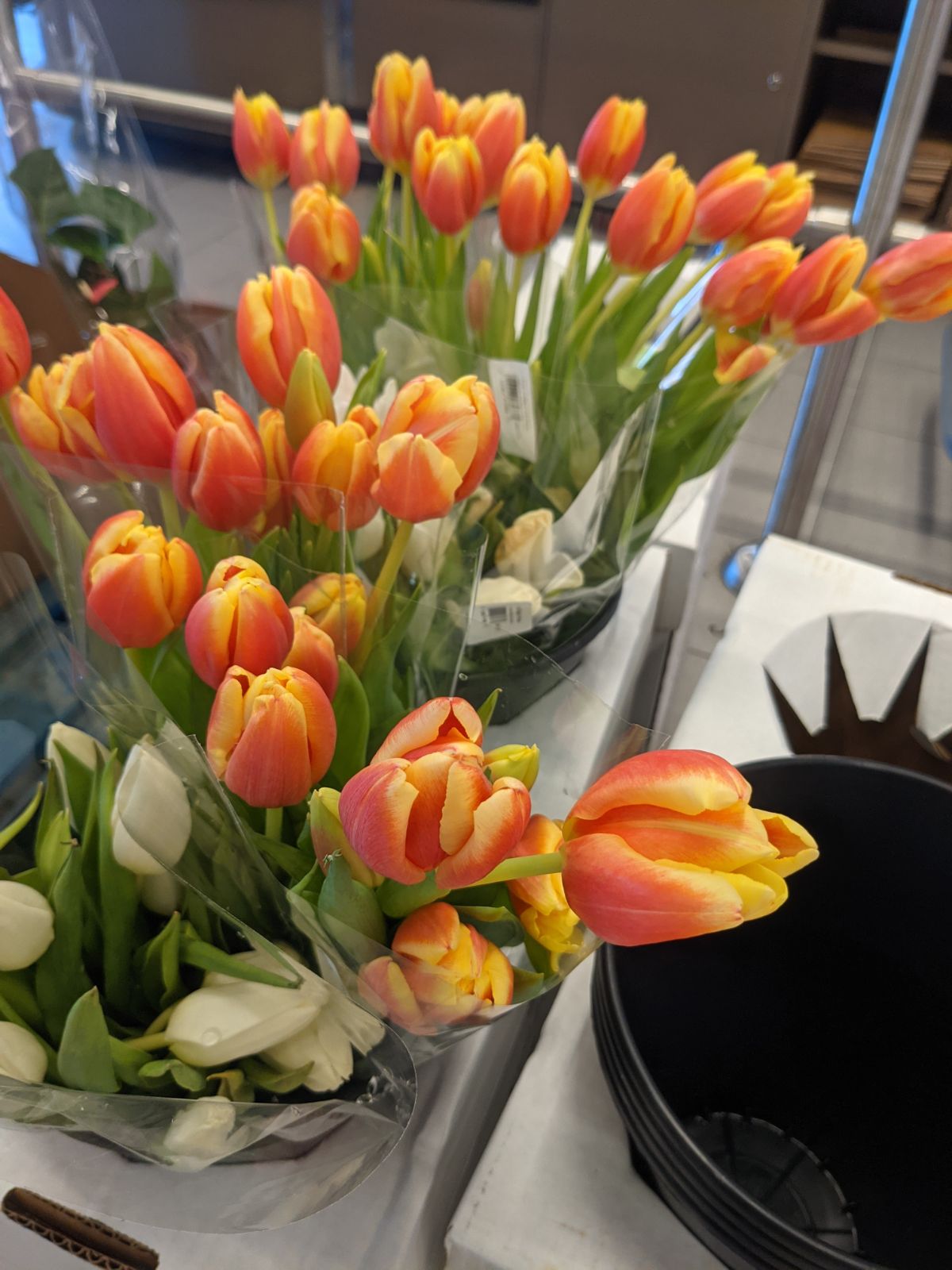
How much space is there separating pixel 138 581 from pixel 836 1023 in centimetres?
44

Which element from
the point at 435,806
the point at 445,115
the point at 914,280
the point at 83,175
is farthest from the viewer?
the point at 83,175

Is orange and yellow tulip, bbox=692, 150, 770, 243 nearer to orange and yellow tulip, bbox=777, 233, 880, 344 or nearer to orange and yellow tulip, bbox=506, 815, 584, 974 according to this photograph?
orange and yellow tulip, bbox=777, 233, 880, 344

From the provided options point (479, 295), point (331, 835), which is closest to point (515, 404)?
point (479, 295)

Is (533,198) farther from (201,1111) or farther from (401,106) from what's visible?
(201,1111)

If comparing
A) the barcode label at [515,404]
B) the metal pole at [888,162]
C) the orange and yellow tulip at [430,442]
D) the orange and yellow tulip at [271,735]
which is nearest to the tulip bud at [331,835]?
the orange and yellow tulip at [271,735]

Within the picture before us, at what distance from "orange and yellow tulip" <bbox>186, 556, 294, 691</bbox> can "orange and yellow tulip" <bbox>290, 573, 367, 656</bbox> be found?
0.06 meters

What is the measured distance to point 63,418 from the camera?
1.24 ft

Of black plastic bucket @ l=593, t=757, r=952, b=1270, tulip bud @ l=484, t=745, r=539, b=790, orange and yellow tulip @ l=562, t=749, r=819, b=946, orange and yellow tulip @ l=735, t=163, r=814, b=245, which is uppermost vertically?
orange and yellow tulip @ l=735, t=163, r=814, b=245

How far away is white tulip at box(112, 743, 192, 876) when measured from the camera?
311mm

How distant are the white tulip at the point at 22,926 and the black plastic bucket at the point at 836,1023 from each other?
0.78 feet

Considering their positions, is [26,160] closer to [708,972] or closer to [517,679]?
[517,679]

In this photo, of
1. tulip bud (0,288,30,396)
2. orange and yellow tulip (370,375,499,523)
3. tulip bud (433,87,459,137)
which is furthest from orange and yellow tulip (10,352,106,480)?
tulip bud (433,87,459,137)

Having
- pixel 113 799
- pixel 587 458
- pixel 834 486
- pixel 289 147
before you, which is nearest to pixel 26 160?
pixel 289 147

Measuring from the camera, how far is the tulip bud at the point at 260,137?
61 centimetres
